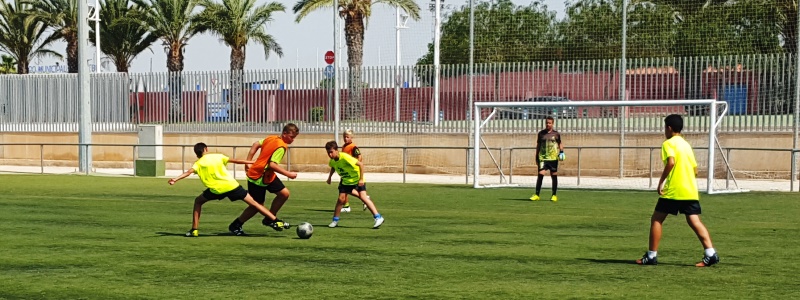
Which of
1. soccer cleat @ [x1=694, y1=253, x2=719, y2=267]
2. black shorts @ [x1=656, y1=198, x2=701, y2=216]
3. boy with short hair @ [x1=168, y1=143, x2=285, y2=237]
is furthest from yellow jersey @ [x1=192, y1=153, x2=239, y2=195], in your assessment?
soccer cleat @ [x1=694, y1=253, x2=719, y2=267]

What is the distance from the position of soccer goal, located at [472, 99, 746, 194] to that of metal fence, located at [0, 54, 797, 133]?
3.8 inches

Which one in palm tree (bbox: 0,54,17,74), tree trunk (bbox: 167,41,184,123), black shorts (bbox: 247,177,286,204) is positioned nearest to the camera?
black shorts (bbox: 247,177,286,204)

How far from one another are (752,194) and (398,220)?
970cm

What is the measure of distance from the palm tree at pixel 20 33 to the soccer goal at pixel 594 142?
2921cm

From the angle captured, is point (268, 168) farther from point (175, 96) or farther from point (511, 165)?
point (175, 96)

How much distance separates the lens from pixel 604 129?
3111 centimetres

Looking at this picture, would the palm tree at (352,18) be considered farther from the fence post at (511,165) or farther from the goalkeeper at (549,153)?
the goalkeeper at (549,153)

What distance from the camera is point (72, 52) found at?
54438 millimetres

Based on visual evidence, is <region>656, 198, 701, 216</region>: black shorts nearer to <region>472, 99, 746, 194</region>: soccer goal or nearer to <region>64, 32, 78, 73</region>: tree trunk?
<region>472, 99, 746, 194</region>: soccer goal

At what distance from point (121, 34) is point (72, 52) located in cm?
330

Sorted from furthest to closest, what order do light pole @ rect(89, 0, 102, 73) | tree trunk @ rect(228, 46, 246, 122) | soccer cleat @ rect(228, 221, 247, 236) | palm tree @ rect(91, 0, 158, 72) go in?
palm tree @ rect(91, 0, 158, 72) < light pole @ rect(89, 0, 102, 73) < tree trunk @ rect(228, 46, 246, 122) < soccer cleat @ rect(228, 221, 247, 236)

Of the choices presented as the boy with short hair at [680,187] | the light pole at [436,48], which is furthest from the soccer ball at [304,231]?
the light pole at [436,48]

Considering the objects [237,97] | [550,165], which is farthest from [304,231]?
[237,97]

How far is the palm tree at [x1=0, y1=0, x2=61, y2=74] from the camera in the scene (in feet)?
180
